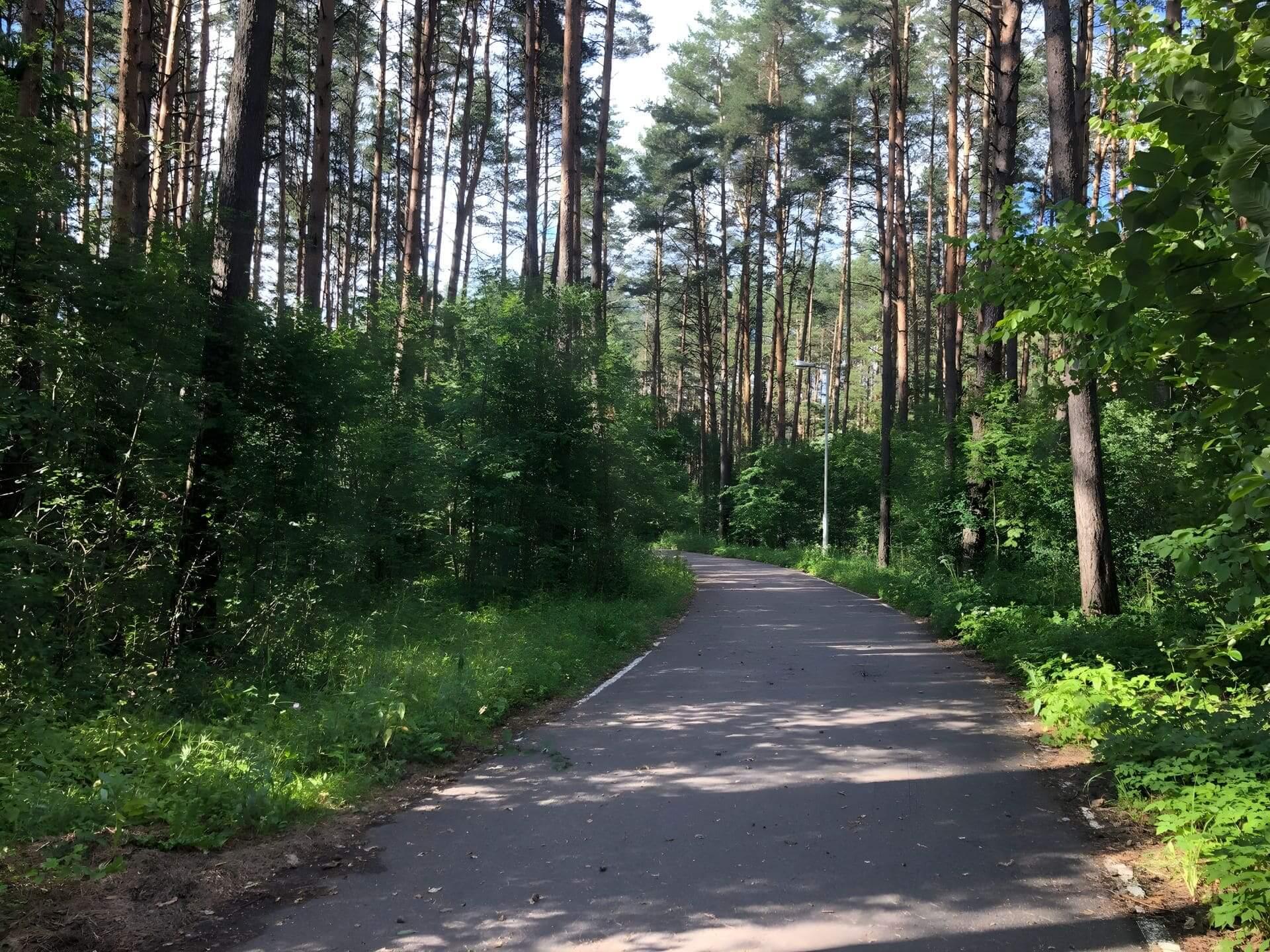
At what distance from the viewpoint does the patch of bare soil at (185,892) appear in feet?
12.9

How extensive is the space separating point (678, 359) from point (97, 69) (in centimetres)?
3746

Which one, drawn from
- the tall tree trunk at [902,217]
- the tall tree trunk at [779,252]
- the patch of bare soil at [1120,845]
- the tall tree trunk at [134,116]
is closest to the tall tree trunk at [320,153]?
the tall tree trunk at [134,116]

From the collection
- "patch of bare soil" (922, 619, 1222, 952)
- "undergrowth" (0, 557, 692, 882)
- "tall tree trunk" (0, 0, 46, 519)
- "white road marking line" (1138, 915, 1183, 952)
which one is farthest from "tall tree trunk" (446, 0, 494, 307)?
"white road marking line" (1138, 915, 1183, 952)

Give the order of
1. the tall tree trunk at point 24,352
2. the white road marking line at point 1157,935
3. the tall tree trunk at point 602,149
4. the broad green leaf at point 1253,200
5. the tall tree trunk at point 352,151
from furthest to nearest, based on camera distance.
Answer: the tall tree trunk at point 352,151, the tall tree trunk at point 602,149, the tall tree trunk at point 24,352, the white road marking line at point 1157,935, the broad green leaf at point 1253,200

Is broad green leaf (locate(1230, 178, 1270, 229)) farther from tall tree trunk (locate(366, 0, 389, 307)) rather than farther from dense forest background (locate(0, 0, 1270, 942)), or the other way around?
tall tree trunk (locate(366, 0, 389, 307))

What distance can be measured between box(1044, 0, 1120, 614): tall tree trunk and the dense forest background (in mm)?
49

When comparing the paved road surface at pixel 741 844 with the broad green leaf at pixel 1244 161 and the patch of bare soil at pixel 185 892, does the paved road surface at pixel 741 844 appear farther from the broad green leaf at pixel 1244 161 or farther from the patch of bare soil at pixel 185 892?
the broad green leaf at pixel 1244 161

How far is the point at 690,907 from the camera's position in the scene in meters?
4.34

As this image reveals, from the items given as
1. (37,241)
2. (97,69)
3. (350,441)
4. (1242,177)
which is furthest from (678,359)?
(1242,177)

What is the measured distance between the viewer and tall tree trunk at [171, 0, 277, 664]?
8570mm

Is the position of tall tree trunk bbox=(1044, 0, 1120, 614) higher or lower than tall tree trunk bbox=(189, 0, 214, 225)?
lower

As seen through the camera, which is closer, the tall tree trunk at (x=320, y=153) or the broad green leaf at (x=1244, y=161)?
the broad green leaf at (x=1244, y=161)

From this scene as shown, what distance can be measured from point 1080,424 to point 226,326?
993cm

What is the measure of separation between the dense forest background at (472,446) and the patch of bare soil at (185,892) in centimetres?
20
